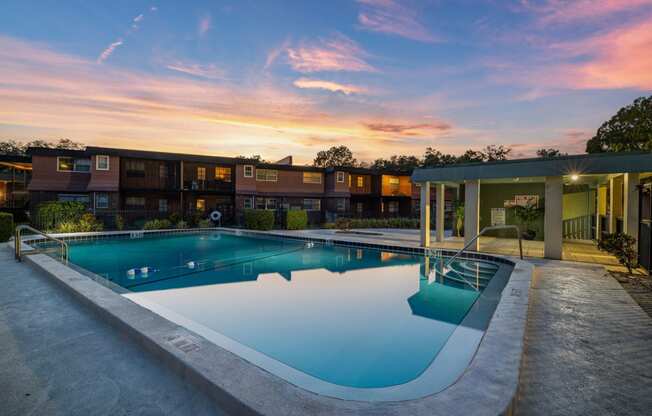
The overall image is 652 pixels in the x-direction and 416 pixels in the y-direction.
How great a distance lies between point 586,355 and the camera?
3.46 metres

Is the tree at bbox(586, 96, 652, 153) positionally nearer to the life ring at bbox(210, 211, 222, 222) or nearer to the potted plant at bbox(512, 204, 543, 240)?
the potted plant at bbox(512, 204, 543, 240)

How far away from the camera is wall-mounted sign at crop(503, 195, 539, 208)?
1509 centimetres

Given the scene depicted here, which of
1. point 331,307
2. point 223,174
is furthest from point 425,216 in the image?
point 223,174

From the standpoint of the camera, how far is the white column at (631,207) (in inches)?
342

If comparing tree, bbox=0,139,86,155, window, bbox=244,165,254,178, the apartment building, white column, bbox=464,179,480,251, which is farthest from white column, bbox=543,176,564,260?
tree, bbox=0,139,86,155

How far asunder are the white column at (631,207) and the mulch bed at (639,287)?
1.94 metres

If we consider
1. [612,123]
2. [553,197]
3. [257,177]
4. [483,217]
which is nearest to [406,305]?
[553,197]

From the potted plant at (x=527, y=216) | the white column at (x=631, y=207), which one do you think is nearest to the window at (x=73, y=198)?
the potted plant at (x=527, y=216)

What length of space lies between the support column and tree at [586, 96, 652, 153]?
76.2 ft

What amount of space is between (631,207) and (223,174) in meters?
25.0

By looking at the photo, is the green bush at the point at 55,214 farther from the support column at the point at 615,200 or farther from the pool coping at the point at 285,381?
the support column at the point at 615,200

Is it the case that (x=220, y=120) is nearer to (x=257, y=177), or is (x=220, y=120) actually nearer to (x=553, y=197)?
(x=257, y=177)

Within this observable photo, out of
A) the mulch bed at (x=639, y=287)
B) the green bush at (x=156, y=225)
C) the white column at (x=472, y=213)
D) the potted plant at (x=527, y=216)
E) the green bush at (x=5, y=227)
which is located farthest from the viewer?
the green bush at (x=156, y=225)

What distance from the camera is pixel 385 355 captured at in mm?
4559
